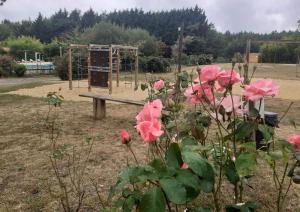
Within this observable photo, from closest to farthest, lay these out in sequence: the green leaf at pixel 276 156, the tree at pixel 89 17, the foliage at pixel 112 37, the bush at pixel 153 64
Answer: the green leaf at pixel 276 156
the bush at pixel 153 64
the foliage at pixel 112 37
the tree at pixel 89 17

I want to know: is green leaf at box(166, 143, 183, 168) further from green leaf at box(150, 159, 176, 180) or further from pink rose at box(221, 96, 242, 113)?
pink rose at box(221, 96, 242, 113)

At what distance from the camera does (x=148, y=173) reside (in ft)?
3.51

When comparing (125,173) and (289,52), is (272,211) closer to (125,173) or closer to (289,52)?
(125,173)

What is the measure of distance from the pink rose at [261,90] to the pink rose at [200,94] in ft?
0.54

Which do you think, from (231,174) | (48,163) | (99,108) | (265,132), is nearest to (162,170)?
(231,174)

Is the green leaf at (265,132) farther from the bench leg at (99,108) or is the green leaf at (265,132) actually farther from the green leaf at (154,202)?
the bench leg at (99,108)

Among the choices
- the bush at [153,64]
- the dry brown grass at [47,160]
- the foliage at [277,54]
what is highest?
the foliage at [277,54]

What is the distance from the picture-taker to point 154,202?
3.27 ft

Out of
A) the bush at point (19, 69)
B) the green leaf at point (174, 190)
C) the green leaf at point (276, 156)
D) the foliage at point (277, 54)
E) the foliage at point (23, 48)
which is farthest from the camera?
the foliage at point (277, 54)

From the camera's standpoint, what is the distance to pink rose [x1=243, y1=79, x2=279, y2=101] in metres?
1.19

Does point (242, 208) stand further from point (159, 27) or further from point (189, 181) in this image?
point (159, 27)

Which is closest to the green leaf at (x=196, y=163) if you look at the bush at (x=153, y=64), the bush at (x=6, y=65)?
the bush at (x=6, y=65)

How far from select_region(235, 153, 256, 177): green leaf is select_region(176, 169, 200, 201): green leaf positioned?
0.14 metres

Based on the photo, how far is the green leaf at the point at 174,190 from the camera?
0.97 metres
